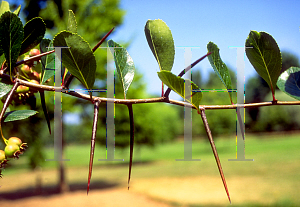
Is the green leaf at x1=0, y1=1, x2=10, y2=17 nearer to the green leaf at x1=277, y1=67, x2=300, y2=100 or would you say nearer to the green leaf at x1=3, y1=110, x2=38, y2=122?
the green leaf at x1=3, y1=110, x2=38, y2=122

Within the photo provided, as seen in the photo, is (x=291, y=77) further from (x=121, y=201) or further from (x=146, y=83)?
(x=121, y=201)

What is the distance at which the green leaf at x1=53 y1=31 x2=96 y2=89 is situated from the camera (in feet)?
0.51

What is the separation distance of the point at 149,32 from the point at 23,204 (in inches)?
296

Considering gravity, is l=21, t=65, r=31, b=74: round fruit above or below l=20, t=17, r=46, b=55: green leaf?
below

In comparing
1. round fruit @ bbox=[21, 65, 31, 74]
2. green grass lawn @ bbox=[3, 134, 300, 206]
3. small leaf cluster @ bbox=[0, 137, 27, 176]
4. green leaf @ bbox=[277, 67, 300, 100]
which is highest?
round fruit @ bbox=[21, 65, 31, 74]

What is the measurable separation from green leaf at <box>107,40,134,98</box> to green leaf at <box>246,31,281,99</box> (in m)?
Result: 0.10

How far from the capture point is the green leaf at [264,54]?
186 mm

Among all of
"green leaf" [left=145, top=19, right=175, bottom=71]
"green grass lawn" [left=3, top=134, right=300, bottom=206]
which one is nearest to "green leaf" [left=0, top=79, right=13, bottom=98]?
"green leaf" [left=145, top=19, right=175, bottom=71]

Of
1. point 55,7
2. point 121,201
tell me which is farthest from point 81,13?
point 121,201

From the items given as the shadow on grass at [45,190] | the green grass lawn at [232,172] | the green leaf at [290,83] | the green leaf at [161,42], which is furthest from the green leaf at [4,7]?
the shadow on grass at [45,190]

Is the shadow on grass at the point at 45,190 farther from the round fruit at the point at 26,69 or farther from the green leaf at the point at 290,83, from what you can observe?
the green leaf at the point at 290,83

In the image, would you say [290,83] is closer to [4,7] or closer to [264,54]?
[264,54]

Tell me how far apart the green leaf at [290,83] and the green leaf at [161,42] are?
112 mm

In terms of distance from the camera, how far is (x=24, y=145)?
241 mm
